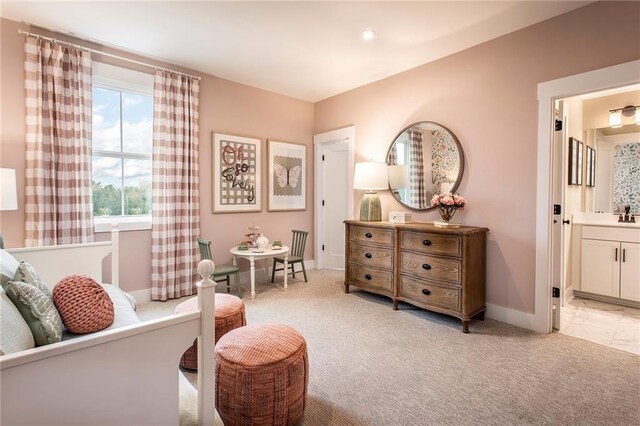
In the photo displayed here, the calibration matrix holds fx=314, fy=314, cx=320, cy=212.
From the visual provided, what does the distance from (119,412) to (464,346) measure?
7.92ft

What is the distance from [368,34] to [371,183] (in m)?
1.57

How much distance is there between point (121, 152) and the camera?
3496mm

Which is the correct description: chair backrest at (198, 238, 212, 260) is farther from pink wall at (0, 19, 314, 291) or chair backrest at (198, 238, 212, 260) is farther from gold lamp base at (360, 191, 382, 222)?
gold lamp base at (360, 191, 382, 222)

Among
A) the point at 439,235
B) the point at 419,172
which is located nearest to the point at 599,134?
the point at 419,172

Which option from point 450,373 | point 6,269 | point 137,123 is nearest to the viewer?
point 6,269

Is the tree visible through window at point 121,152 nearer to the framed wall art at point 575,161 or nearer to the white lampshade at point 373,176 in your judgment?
A: the white lampshade at point 373,176

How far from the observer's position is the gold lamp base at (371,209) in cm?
384

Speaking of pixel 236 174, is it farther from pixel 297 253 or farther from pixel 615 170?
pixel 615 170

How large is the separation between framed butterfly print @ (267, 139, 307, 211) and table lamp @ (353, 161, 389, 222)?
4.48 feet

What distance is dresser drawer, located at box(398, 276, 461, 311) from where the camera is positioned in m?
2.88

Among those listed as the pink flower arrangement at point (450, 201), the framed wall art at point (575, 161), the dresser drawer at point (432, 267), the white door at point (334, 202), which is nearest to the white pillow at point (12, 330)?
the dresser drawer at point (432, 267)

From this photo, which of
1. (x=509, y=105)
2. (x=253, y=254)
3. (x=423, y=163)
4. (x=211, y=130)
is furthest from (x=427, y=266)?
(x=211, y=130)

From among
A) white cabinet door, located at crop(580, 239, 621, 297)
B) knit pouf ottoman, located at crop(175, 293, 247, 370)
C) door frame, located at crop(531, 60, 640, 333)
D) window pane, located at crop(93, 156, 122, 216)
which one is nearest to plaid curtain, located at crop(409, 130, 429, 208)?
door frame, located at crop(531, 60, 640, 333)

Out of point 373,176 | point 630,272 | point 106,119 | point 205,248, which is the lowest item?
point 630,272
